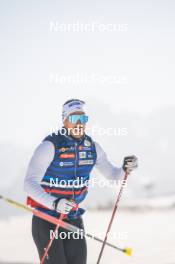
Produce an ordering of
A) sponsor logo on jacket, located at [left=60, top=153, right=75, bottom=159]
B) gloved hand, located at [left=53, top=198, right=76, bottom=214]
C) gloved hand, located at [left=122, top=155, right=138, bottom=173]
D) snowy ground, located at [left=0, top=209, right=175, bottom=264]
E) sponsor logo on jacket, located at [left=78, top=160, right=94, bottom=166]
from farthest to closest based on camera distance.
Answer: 1. snowy ground, located at [left=0, top=209, right=175, bottom=264]
2. gloved hand, located at [left=122, top=155, right=138, bottom=173]
3. sponsor logo on jacket, located at [left=78, top=160, right=94, bottom=166]
4. sponsor logo on jacket, located at [left=60, top=153, right=75, bottom=159]
5. gloved hand, located at [left=53, top=198, right=76, bottom=214]

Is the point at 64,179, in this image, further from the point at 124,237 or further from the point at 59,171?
the point at 124,237

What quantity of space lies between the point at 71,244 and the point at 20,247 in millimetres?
7991

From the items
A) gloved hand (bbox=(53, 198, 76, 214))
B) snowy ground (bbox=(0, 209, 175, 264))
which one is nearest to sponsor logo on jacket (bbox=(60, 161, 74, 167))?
gloved hand (bbox=(53, 198, 76, 214))

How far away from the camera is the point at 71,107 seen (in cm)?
501

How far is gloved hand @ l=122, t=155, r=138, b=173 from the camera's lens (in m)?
5.47

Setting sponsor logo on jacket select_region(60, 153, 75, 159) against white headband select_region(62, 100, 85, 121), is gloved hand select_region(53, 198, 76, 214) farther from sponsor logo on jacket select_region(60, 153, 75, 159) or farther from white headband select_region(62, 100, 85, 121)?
white headband select_region(62, 100, 85, 121)

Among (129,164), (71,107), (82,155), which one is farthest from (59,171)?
(129,164)

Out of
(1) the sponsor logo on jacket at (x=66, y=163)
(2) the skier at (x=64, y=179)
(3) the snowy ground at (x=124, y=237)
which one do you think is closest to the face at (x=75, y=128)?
(2) the skier at (x=64, y=179)

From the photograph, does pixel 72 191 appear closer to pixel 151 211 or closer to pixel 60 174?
pixel 60 174

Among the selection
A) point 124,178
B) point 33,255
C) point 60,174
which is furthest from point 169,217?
point 60,174

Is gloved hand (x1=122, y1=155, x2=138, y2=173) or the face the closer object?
the face

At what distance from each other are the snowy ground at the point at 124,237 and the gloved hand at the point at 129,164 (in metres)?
3.30

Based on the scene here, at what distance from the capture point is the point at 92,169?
518 centimetres

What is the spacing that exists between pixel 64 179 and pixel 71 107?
31.4 inches
